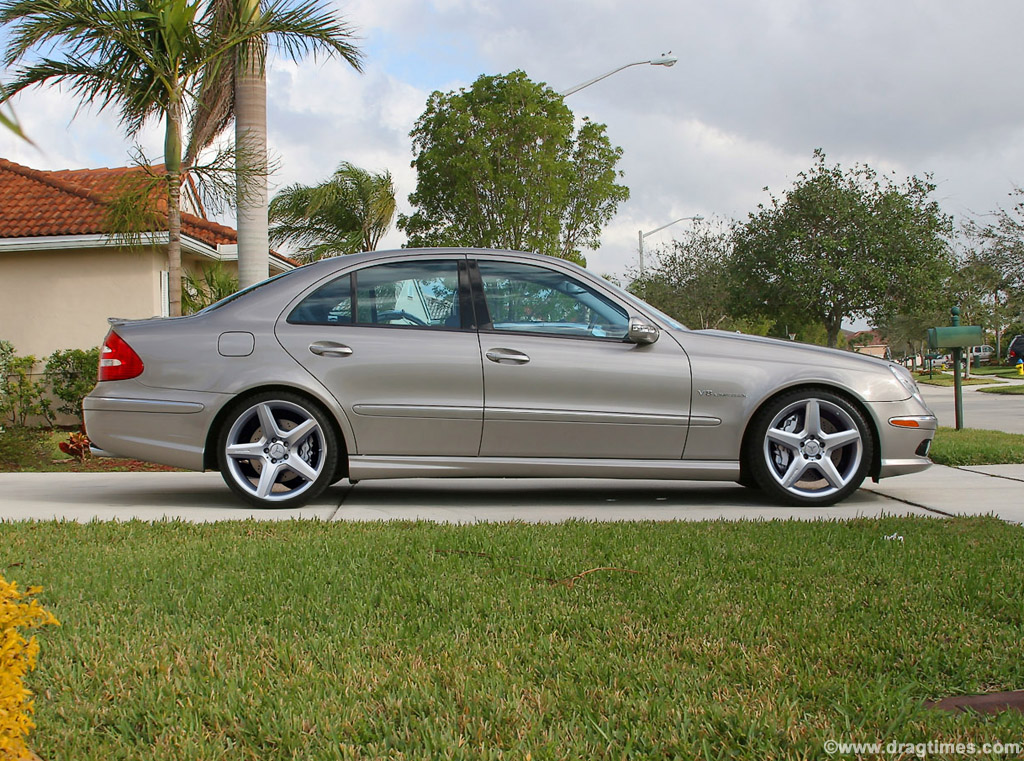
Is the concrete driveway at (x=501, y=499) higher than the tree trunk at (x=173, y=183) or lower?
lower

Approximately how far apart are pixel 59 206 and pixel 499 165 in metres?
11.5

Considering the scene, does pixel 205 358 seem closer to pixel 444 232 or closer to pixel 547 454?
pixel 547 454

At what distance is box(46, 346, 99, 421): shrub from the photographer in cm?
1491

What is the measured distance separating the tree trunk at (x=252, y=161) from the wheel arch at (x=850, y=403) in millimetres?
7058

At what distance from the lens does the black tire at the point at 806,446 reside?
20.0 ft

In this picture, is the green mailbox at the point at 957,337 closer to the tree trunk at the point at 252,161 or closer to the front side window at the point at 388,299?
the front side window at the point at 388,299

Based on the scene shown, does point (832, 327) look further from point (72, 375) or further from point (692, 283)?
point (72, 375)

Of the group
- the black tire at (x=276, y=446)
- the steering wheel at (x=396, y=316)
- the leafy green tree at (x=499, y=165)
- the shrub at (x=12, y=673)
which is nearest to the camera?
the shrub at (x=12, y=673)

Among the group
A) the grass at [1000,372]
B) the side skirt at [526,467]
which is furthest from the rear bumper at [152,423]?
the grass at [1000,372]

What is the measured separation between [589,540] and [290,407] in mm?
2326

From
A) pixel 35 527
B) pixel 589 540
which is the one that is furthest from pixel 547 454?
pixel 35 527

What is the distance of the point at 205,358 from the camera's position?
605cm

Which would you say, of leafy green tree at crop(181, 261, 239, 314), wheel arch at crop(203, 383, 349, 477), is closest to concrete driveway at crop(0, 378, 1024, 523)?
wheel arch at crop(203, 383, 349, 477)

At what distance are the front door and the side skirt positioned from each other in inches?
2.0
